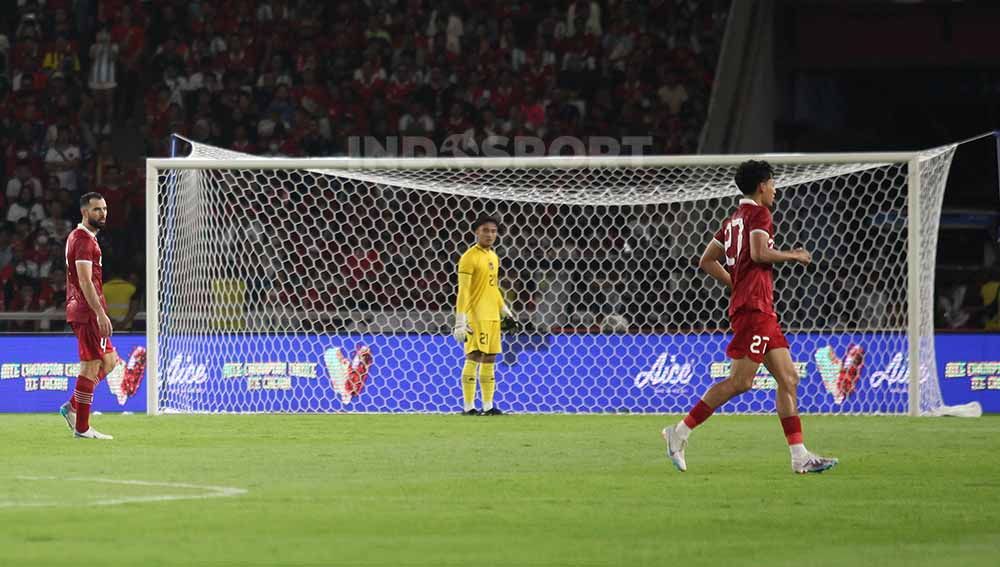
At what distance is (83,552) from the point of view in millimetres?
6160

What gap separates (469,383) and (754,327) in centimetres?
657

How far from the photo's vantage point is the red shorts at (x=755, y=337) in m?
9.39

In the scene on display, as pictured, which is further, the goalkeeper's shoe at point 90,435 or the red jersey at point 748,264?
the goalkeeper's shoe at point 90,435

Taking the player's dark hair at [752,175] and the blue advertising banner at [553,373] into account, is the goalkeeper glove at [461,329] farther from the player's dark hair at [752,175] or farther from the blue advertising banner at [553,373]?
the player's dark hair at [752,175]

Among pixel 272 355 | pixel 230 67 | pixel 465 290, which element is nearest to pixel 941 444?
pixel 465 290

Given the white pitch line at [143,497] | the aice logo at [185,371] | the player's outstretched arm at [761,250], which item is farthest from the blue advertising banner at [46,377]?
the player's outstretched arm at [761,250]

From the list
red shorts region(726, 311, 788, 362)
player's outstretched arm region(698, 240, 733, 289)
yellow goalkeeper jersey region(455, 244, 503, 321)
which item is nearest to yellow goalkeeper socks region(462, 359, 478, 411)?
yellow goalkeeper jersey region(455, 244, 503, 321)

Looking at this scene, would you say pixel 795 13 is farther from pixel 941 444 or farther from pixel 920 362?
pixel 941 444

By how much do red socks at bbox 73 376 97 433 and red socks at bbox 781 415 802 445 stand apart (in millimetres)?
5619

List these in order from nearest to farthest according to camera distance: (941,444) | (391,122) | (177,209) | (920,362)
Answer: (941,444), (920,362), (177,209), (391,122)

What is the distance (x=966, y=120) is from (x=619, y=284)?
9.42m

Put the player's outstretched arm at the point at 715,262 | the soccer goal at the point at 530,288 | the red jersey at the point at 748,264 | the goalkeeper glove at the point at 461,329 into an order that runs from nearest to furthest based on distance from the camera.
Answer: the red jersey at the point at 748,264, the player's outstretched arm at the point at 715,262, the goalkeeper glove at the point at 461,329, the soccer goal at the point at 530,288

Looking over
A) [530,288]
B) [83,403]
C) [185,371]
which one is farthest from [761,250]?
[185,371]

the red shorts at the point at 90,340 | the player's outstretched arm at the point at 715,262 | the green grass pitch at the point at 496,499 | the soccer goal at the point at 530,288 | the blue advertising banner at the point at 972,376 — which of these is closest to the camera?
the green grass pitch at the point at 496,499
